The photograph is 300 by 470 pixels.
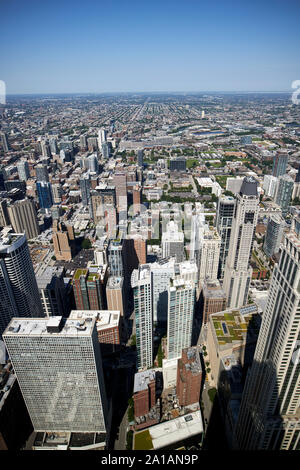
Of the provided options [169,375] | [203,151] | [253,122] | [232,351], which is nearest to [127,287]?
[169,375]

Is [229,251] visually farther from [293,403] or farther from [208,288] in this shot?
[293,403]

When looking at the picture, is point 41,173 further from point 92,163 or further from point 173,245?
point 173,245

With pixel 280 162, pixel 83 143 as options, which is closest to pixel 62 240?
pixel 280 162

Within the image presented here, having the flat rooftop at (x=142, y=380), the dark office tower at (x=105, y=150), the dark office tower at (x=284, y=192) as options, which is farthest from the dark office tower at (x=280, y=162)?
the flat rooftop at (x=142, y=380)

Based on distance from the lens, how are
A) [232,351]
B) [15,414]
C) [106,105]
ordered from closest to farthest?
[15,414]
[232,351]
[106,105]

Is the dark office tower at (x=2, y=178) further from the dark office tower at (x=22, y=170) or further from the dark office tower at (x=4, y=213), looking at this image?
the dark office tower at (x=4, y=213)

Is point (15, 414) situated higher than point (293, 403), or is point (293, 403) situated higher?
point (293, 403)
